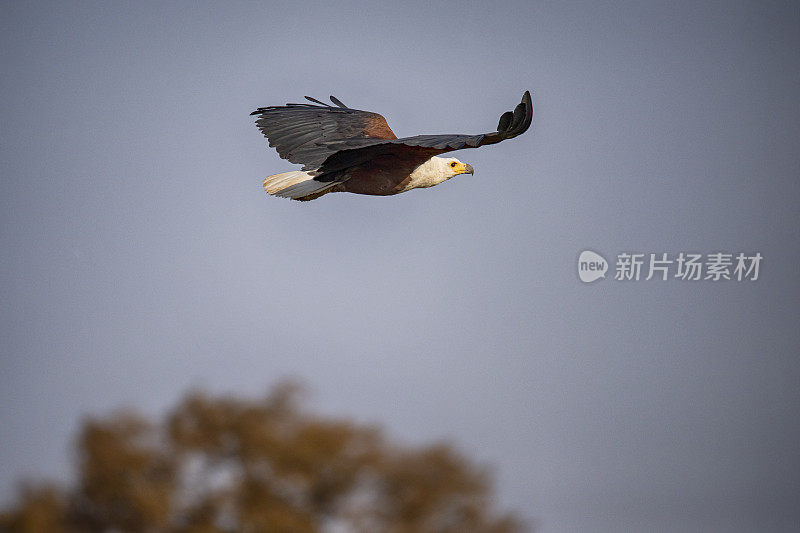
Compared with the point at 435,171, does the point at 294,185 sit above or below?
below

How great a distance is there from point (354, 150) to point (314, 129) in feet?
2.66

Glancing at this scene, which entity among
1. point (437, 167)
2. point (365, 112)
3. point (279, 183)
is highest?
Result: point (365, 112)

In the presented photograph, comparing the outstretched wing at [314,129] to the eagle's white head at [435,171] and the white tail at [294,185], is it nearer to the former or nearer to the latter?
the white tail at [294,185]

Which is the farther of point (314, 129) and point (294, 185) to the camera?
point (314, 129)

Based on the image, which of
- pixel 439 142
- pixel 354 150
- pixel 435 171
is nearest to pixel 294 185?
pixel 354 150

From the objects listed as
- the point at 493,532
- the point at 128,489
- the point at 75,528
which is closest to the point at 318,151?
the point at 493,532

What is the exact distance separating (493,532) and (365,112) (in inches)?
537

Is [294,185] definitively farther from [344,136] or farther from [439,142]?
[439,142]

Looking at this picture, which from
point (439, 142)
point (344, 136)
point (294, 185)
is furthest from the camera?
point (344, 136)

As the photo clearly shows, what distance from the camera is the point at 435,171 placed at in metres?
6.50

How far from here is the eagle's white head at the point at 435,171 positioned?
6.38 meters

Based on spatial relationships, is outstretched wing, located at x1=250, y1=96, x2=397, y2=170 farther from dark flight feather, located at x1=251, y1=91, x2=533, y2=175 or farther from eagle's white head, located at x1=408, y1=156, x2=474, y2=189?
eagle's white head, located at x1=408, y1=156, x2=474, y2=189

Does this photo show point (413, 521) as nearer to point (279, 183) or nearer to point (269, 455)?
point (269, 455)

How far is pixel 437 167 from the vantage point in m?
6.51
